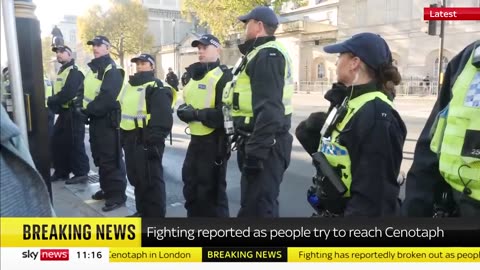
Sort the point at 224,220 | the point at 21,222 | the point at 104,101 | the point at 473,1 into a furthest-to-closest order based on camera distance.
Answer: the point at 104,101 < the point at 473,1 < the point at 224,220 < the point at 21,222

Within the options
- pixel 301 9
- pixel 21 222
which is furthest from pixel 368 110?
pixel 301 9

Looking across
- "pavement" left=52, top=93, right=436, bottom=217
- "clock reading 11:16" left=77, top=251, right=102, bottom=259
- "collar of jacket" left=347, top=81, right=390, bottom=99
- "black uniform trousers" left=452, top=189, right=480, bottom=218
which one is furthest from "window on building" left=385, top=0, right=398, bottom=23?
"clock reading 11:16" left=77, top=251, right=102, bottom=259

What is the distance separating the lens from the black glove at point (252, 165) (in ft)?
7.01

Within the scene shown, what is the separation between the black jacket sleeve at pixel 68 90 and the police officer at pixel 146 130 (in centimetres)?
117

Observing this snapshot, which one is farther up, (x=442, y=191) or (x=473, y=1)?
(x=473, y=1)

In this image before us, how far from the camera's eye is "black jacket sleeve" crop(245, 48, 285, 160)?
2098 millimetres

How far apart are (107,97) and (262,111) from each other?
5.77 feet

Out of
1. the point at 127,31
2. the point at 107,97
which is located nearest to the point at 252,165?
the point at 107,97

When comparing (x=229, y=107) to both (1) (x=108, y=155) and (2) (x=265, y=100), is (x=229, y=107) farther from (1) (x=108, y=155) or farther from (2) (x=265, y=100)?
(1) (x=108, y=155)

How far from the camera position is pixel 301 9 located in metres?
13.4

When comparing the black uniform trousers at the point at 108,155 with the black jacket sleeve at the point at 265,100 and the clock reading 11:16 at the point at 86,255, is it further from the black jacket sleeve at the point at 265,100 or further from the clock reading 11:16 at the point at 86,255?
the clock reading 11:16 at the point at 86,255

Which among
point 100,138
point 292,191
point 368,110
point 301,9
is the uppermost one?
point 301,9

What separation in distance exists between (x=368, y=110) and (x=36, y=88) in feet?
3.56

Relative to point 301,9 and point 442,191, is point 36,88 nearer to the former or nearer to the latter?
point 442,191
